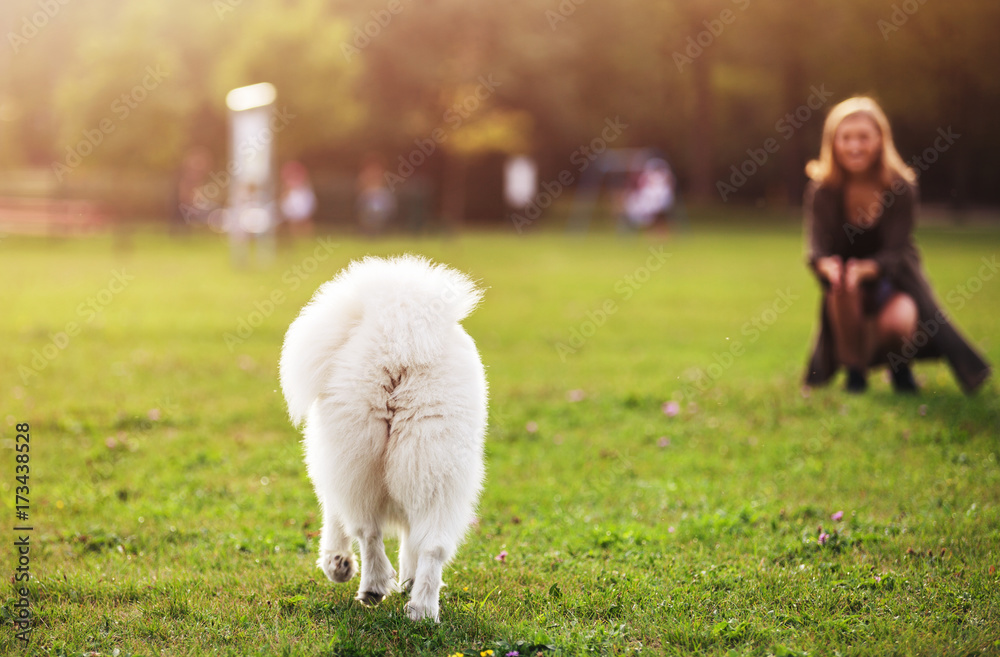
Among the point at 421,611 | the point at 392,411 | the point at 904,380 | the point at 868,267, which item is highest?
the point at 868,267

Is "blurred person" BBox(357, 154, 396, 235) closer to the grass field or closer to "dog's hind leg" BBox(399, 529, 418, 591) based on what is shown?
the grass field

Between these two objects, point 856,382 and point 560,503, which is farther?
point 856,382

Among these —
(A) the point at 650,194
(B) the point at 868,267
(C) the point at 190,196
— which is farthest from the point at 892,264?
(C) the point at 190,196

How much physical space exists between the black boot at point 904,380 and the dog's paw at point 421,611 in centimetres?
588

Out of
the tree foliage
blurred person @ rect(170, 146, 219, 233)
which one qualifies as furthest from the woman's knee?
blurred person @ rect(170, 146, 219, 233)

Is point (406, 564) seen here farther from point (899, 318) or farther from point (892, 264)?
point (892, 264)

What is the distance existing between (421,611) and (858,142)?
607cm

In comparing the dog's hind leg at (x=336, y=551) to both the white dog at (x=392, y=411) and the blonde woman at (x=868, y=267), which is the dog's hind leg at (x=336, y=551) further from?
the blonde woman at (x=868, y=267)

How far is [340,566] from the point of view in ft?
12.1

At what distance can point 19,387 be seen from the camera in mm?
7832

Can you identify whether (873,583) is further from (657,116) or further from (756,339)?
(657,116)

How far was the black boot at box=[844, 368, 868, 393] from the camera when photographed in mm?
7828

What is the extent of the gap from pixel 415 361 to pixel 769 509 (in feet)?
8.74

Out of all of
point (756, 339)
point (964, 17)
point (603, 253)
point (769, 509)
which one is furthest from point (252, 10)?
point (769, 509)
